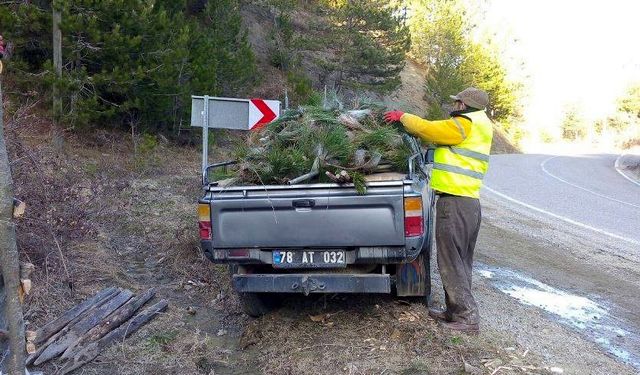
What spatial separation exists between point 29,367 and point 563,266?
652cm

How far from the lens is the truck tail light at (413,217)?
15.1ft

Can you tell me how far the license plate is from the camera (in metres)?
4.86

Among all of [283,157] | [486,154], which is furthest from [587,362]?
[283,157]

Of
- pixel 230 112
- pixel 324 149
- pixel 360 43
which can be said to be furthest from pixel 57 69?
pixel 360 43

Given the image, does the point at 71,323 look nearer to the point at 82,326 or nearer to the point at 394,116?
the point at 82,326

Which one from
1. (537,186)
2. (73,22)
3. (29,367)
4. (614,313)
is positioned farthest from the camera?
(537,186)

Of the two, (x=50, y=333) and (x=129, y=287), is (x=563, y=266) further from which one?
(x=50, y=333)

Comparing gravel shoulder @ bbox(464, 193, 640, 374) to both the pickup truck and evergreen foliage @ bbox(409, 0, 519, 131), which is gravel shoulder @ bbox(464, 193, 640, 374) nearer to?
the pickup truck

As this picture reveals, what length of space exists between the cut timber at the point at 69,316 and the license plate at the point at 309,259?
5.96 feet

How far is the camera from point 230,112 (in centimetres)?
787

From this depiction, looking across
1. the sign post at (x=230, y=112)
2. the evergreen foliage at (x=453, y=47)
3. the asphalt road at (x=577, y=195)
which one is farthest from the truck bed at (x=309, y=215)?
the evergreen foliage at (x=453, y=47)

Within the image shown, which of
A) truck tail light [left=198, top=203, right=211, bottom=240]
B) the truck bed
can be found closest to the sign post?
truck tail light [left=198, top=203, right=211, bottom=240]

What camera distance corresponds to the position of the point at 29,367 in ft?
15.5

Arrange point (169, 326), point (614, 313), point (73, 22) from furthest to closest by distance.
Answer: point (73, 22) < point (614, 313) < point (169, 326)
